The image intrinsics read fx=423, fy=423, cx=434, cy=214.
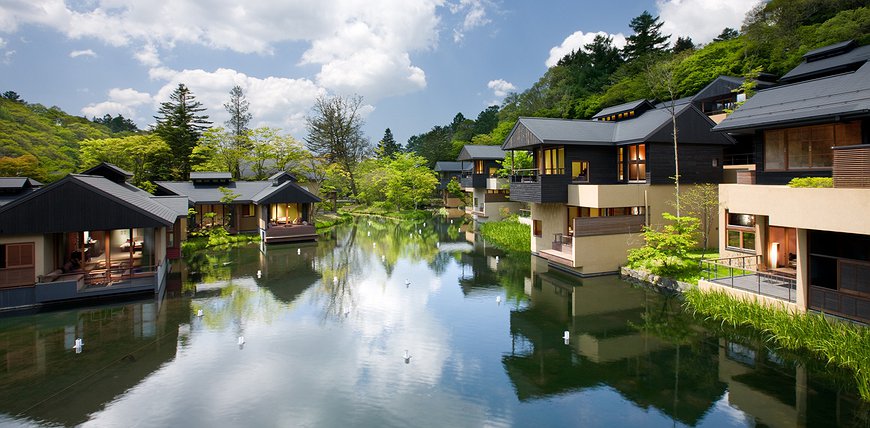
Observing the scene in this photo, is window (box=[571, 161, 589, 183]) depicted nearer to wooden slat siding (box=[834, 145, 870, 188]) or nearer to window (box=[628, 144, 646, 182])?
window (box=[628, 144, 646, 182])

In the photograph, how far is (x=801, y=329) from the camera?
32.6 feet

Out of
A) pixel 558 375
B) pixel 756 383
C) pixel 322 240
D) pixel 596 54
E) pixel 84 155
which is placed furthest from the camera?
pixel 596 54

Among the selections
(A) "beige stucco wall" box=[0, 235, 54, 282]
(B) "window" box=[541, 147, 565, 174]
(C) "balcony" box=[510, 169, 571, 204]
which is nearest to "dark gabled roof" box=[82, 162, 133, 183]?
(A) "beige stucco wall" box=[0, 235, 54, 282]

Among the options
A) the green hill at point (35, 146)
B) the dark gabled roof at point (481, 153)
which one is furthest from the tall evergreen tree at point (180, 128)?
the dark gabled roof at point (481, 153)

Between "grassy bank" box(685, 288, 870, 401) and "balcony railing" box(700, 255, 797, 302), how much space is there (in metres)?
0.56

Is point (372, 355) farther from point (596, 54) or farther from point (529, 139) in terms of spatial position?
point (596, 54)

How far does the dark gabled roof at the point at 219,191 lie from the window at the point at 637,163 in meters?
19.6

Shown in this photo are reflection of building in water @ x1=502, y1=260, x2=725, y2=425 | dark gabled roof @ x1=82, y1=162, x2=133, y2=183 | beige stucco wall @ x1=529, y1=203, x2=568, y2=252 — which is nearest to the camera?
reflection of building in water @ x1=502, y1=260, x2=725, y2=425

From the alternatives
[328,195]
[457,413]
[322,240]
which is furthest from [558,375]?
[328,195]

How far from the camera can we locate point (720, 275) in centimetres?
1472

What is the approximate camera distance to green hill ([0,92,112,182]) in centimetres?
2861

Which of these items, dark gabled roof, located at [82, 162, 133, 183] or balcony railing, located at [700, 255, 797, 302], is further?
dark gabled roof, located at [82, 162, 133, 183]

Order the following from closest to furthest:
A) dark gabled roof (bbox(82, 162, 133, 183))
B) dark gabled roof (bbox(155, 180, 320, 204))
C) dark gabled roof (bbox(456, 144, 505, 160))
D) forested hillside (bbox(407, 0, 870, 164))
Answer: dark gabled roof (bbox(82, 162, 133, 183))
dark gabled roof (bbox(155, 180, 320, 204))
forested hillside (bbox(407, 0, 870, 164))
dark gabled roof (bbox(456, 144, 505, 160))

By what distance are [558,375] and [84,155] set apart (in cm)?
3800
